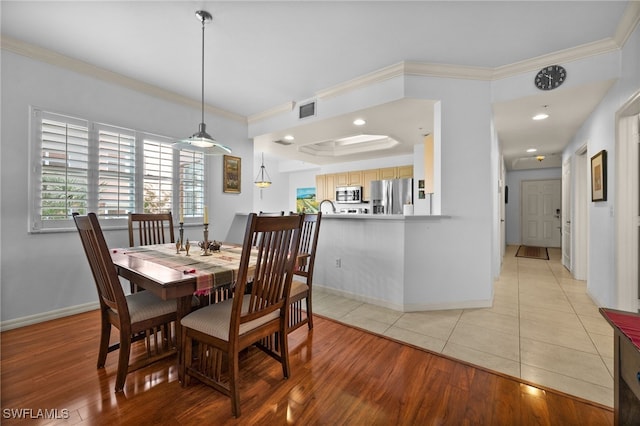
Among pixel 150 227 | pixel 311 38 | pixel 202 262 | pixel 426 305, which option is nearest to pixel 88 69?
pixel 150 227

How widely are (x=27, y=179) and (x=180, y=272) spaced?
7.03ft

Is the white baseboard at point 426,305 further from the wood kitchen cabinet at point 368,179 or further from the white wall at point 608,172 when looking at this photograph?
the wood kitchen cabinet at point 368,179

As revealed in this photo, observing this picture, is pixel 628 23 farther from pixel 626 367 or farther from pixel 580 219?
pixel 580 219

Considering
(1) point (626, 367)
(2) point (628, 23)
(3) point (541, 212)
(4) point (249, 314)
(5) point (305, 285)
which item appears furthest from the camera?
(3) point (541, 212)

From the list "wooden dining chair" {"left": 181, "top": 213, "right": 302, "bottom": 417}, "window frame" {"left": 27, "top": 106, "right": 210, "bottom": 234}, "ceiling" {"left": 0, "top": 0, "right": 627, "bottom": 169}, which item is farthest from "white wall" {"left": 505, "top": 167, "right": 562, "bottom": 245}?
"wooden dining chair" {"left": 181, "top": 213, "right": 302, "bottom": 417}

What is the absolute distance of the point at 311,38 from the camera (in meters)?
2.35

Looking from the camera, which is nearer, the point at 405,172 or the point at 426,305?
the point at 426,305

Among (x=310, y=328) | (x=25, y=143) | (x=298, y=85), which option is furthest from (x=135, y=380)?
(x=298, y=85)

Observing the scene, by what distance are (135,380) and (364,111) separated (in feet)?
10.3

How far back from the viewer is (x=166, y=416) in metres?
1.39

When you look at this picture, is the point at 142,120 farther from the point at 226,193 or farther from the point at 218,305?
the point at 218,305

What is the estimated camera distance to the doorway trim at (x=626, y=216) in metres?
2.37

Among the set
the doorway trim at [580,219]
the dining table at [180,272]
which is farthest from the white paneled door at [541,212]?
the dining table at [180,272]

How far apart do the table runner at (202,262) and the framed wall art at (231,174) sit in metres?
1.79
